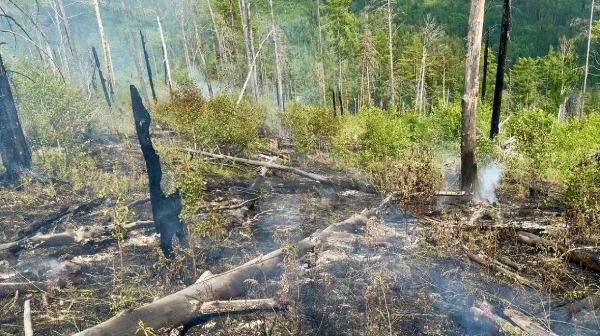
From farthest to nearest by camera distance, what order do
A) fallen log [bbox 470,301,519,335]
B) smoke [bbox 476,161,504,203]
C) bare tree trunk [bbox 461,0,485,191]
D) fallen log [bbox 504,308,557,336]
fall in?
smoke [bbox 476,161,504,203] < bare tree trunk [bbox 461,0,485,191] < fallen log [bbox 470,301,519,335] < fallen log [bbox 504,308,557,336]

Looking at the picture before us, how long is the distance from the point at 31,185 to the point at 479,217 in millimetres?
11368

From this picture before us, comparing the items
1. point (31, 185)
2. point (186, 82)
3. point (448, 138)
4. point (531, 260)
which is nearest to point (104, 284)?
point (31, 185)

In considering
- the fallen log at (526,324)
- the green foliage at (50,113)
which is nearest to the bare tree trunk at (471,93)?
the fallen log at (526,324)

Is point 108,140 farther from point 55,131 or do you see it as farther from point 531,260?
point 531,260

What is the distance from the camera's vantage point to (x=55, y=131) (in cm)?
1237

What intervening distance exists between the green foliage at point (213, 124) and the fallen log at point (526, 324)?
10.1m

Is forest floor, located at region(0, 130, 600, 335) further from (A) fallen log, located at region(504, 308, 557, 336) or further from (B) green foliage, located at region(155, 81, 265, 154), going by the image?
(B) green foliage, located at region(155, 81, 265, 154)

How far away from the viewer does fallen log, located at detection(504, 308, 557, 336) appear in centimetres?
405

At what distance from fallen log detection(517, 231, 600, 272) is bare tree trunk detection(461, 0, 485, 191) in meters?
3.24

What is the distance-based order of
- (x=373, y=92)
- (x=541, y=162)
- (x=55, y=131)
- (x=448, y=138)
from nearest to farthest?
(x=541, y=162) < (x=55, y=131) < (x=448, y=138) < (x=373, y=92)

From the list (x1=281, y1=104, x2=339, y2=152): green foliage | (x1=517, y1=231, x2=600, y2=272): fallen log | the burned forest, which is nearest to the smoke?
the burned forest

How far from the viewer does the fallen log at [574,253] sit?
18.4 feet

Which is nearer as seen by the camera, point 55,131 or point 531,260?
point 531,260

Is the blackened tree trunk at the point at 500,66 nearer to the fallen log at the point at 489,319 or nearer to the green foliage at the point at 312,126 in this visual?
the green foliage at the point at 312,126
